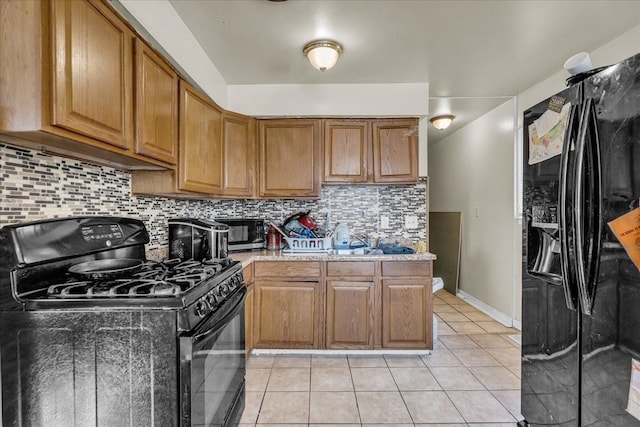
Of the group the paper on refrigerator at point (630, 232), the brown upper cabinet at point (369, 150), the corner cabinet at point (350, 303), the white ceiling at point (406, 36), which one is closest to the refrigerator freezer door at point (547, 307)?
the paper on refrigerator at point (630, 232)

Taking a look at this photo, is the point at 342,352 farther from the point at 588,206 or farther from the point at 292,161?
the point at 588,206

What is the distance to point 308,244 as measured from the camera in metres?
2.93

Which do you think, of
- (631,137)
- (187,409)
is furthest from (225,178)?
(631,137)

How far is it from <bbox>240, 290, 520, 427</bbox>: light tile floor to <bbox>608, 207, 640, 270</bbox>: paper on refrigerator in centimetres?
127

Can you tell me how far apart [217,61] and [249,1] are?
843mm

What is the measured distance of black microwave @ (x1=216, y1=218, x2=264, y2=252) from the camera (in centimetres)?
289

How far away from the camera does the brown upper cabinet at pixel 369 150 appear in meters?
2.98

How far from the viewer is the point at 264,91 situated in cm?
303

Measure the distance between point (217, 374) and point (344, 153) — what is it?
2126mm

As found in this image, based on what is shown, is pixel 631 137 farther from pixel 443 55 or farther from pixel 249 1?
pixel 249 1

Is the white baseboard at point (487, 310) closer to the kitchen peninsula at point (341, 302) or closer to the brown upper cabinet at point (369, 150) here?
the kitchen peninsula at point (341, 302)

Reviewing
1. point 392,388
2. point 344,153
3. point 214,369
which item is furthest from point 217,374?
point 344,153

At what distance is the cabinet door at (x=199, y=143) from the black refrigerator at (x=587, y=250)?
1955mm

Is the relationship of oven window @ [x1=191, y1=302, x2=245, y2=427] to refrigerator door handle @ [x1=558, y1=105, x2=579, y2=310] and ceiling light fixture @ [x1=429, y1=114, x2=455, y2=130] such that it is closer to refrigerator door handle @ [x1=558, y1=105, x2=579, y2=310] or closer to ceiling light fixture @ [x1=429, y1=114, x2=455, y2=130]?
refrigerator door handle @ [x1=558, y1=105, x2=579, y2=310]
